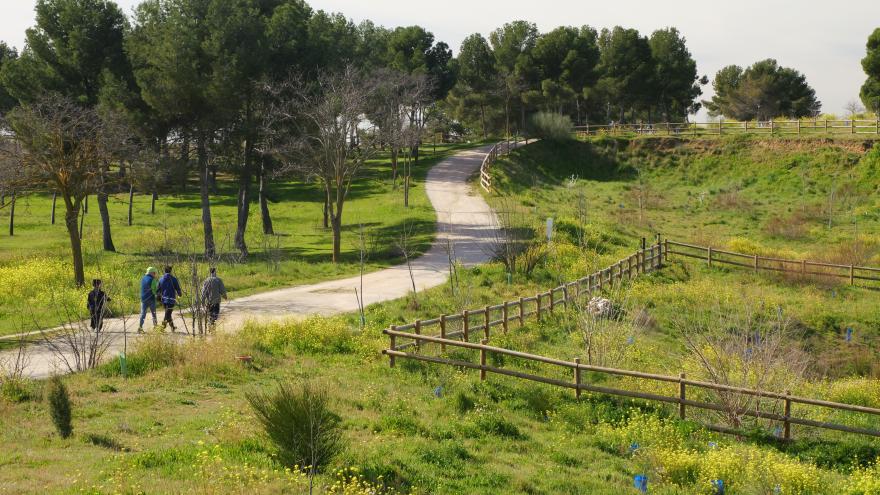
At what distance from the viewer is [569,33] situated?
6994 centimetres

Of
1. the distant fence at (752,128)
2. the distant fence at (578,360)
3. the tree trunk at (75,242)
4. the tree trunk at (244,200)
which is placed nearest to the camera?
the distant fence at (578,360)

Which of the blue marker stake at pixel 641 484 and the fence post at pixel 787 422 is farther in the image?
the fence post at pixel 787 422

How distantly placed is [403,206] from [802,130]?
2939 cm

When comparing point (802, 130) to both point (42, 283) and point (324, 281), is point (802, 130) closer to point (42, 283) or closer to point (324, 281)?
point (324, 281)

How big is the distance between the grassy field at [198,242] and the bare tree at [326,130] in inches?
129

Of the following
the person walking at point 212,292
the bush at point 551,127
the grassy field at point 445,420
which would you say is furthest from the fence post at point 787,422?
the bush at point 551,127

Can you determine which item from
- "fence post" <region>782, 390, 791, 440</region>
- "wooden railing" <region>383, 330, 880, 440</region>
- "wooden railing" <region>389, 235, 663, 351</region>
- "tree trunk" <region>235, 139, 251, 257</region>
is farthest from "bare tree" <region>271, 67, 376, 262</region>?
"fence post" <region>782, 390, 791, 440</region>

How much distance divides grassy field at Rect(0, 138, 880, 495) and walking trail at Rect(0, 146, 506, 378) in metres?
1.56

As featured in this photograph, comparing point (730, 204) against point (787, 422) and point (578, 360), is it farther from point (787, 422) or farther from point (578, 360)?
point (787, 422)

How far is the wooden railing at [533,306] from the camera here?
751 inches

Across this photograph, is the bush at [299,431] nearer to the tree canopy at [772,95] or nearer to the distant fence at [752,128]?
the distant fence at [752,128]

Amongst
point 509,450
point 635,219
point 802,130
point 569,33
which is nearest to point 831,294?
point 635,219

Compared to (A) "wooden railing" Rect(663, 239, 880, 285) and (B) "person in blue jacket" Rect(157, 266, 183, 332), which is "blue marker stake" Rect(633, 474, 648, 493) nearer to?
(B) "person in blue jacket" Rect(157, 266, 183, 332)

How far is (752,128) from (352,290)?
4259 centimetres
